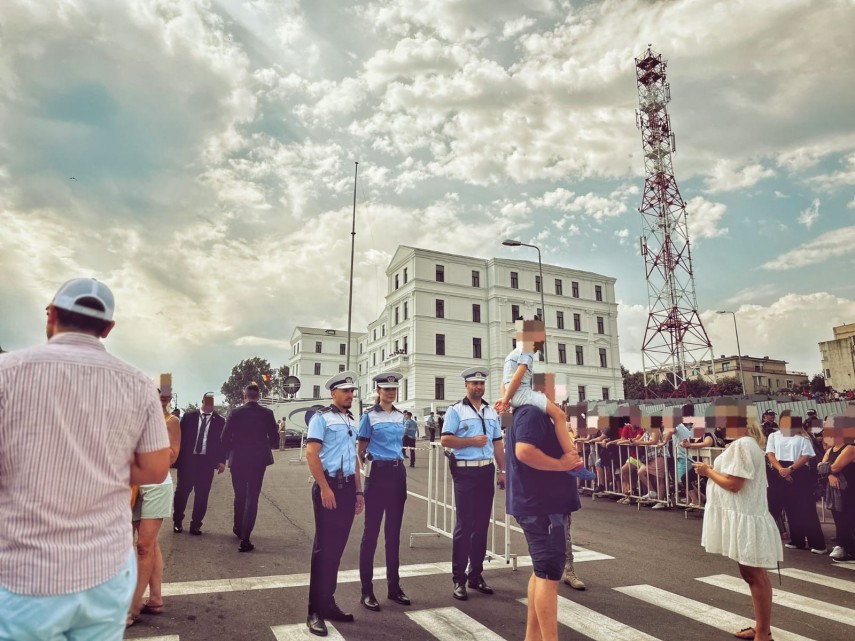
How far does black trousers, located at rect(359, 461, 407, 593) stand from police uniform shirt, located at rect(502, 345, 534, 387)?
5.81ft

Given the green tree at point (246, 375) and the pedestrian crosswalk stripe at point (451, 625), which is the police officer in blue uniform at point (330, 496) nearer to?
the pedestrian crosswalk stripe at point (451, 625)

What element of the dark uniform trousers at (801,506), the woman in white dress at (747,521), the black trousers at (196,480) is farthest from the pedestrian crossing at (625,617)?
the black trousers at (196,480)

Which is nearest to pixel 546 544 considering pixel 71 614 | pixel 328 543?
pixel 328 543

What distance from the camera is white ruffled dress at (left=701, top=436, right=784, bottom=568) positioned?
4211mm

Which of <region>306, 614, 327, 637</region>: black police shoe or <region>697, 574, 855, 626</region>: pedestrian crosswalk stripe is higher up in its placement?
<region>306, 614, 327, 637</region>: black police shoe

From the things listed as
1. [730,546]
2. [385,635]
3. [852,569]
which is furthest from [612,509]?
[385,635]

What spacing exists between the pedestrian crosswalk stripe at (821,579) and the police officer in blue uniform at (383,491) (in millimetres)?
4695

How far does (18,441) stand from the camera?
1.92 meters

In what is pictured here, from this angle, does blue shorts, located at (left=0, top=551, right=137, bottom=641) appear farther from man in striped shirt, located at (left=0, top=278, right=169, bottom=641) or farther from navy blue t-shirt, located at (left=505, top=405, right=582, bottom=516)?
navy blue t-shirt, located at (left=505, top=405, right=582, bottom=516)

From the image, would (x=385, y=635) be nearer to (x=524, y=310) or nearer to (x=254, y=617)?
(x=254, y=617)

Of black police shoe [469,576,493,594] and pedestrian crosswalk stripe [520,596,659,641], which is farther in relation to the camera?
black police shoe [469,576,493,594]

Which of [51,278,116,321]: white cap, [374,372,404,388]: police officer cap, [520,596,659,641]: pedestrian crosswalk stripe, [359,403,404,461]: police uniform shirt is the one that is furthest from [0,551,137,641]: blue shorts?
[374,372,404,388]: police officer cap

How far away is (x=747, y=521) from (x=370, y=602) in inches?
131

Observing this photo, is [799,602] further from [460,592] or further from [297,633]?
[297,633]
